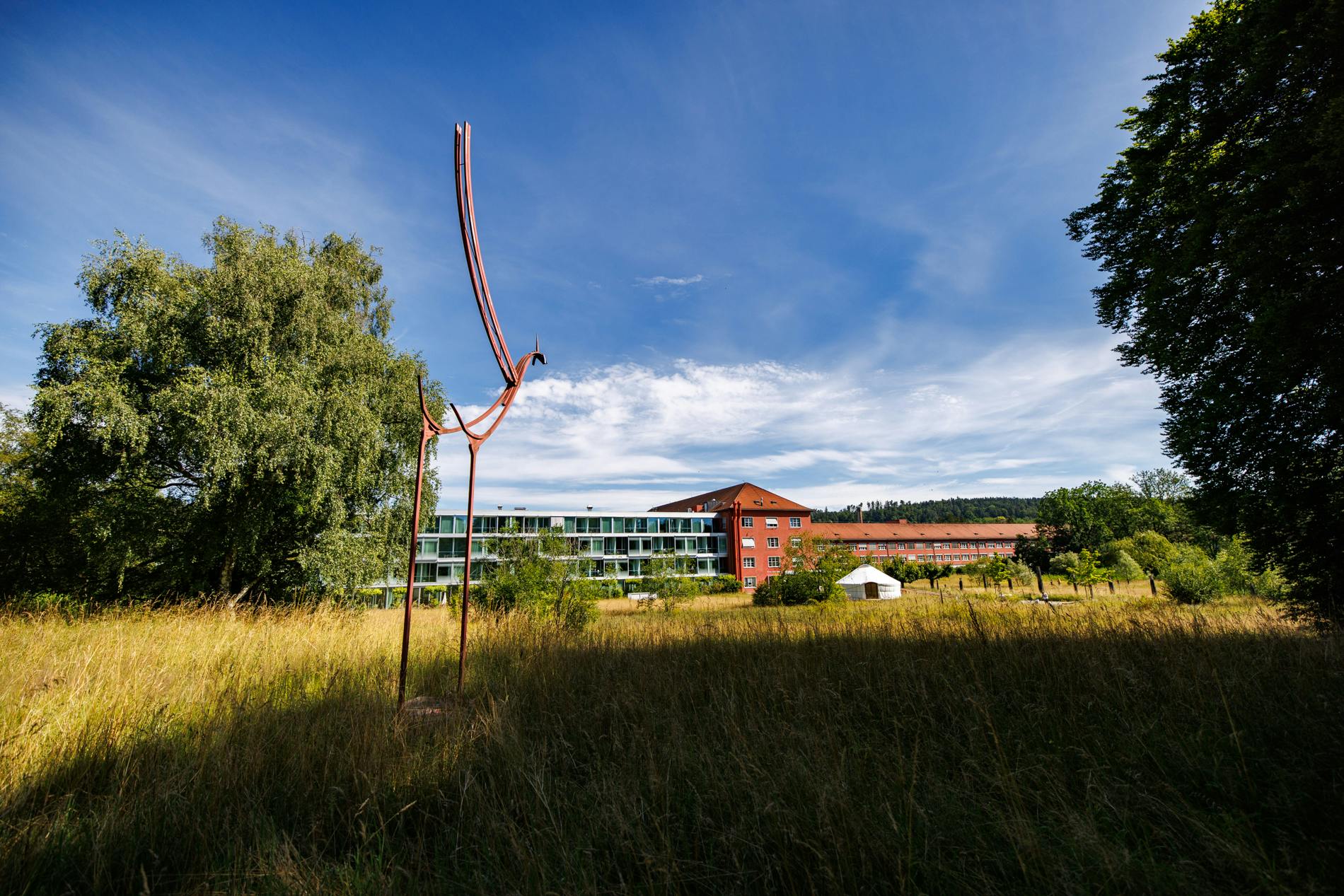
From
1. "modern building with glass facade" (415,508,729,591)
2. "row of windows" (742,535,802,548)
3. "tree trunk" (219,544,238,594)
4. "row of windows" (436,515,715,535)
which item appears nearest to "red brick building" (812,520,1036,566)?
"row of windows" (742,535,802,548)

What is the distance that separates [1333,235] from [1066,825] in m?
7.23

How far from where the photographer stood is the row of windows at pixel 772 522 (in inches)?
2739

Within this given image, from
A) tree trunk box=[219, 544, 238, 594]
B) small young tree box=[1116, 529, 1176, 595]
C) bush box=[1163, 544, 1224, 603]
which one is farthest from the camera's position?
small young tree box=[1116, 529, 1176, 595]

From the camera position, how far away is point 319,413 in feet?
54.4

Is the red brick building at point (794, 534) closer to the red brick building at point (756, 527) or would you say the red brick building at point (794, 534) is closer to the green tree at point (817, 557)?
the red brick building at point (756, 527)

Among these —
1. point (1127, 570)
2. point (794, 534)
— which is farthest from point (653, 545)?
point (1127, 570)

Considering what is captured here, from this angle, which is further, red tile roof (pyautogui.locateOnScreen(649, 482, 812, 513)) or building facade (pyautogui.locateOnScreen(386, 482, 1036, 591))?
red tile roof (pyautogui.locateOnScreen(649, 482, 812, 513))

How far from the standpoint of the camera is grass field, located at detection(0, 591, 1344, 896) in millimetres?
2514

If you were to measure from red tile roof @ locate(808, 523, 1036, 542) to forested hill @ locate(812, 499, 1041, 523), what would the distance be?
63362 millimetres

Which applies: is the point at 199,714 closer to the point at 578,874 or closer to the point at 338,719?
the point at 338,719

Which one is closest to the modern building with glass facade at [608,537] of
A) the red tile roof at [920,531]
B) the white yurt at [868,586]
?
the white yurt at [868,586]

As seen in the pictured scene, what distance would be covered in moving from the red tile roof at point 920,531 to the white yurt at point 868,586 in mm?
40769

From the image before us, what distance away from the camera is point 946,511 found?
601 ft

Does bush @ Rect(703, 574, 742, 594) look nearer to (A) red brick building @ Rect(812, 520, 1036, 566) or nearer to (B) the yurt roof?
(B) the yurt roof
